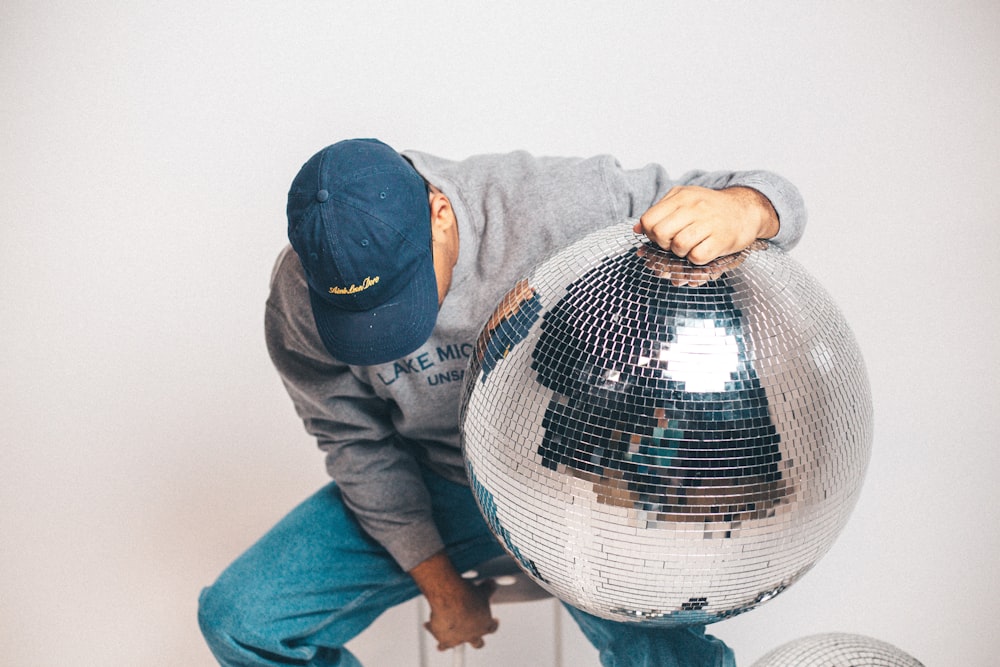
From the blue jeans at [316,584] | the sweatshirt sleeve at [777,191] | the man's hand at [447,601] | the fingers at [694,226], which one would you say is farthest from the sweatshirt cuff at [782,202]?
the man's hand at [447,601]

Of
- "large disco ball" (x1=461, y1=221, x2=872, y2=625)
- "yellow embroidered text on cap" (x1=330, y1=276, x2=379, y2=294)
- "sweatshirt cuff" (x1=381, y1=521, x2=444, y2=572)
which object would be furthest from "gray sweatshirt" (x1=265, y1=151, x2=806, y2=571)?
"large disco ball" (x1=461, y1=221, x2=872, y2=625)

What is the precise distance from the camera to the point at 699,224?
0.66 metres

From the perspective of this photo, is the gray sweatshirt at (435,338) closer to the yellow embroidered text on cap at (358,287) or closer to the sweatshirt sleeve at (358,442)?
the sweatshirt sleeve at (358,442)

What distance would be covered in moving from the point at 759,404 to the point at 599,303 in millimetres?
123

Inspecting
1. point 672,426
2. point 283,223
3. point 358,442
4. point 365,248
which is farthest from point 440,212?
point 283,223

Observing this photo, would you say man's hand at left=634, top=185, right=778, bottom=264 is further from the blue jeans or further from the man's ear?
the blue jeans

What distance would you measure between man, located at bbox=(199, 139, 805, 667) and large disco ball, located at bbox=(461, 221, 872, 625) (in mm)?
55

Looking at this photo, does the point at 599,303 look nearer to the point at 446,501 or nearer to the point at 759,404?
the point at 759,404

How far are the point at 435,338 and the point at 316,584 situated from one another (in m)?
0.36

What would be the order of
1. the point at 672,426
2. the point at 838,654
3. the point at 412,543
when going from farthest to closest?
the point at 412,543, the point at 838,654, the point at 672,426

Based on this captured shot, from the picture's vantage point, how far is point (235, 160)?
1586 millimetres

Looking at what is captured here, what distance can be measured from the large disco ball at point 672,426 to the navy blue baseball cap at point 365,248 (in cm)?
27

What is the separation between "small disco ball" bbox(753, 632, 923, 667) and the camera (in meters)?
Result: 0.74

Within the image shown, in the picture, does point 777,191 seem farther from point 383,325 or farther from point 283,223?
point 283,223
